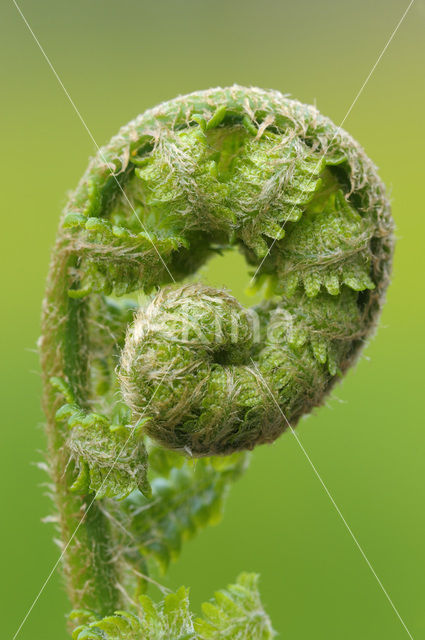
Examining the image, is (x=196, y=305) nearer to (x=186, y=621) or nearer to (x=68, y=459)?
(x=68, y=459)

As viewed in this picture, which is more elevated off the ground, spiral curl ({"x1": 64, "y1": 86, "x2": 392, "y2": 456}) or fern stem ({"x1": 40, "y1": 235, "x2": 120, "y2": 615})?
spiral curl ({"x1": 64, "y1": 86, "x2": 392, "y2": 456})

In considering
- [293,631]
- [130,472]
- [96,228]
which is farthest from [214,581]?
[96,228]

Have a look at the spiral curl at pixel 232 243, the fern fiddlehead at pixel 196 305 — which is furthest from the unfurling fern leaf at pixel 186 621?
the spiral curl at pixel 232 243

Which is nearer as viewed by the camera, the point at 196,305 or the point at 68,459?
the point at 196,305

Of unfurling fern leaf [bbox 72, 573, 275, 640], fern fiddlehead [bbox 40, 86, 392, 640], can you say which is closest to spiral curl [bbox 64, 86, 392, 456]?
fern fiddlehead [bbox 40, 86, 392, 640]

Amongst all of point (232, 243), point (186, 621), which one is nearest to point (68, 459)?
point (186, 621)

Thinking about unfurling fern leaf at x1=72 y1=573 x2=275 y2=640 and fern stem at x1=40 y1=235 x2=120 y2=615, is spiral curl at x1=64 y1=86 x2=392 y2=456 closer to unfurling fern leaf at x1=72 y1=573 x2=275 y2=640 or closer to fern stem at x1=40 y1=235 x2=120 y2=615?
fern stem at x1=40 y1=235 x2=120 y2=615

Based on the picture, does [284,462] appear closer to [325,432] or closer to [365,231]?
[325,432]

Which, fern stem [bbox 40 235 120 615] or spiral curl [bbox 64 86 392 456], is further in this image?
fern stem [bbox 40 235 120 615]
